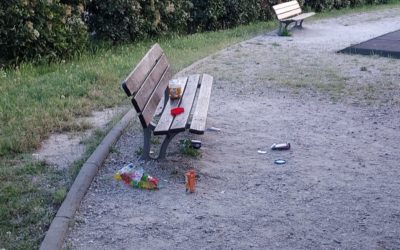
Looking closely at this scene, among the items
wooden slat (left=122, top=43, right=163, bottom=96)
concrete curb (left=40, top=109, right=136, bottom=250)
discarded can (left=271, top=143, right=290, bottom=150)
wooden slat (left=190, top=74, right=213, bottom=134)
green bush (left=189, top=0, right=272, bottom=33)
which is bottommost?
green bush (left=189, top=0, right=272, bottom=33)

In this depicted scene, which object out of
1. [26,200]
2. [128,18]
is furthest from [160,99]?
[128,18]

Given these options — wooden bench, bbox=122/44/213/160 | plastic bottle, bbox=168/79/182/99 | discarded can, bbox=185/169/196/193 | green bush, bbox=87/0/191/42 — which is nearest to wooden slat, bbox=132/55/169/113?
wooden bench, bbox=122/44/213/160

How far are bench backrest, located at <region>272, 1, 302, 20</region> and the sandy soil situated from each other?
5161 millimetres

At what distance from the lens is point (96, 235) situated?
173 inches

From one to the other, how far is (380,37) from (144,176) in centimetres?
989

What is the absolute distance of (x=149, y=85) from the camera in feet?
20.1

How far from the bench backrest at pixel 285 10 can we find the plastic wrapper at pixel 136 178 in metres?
9.57

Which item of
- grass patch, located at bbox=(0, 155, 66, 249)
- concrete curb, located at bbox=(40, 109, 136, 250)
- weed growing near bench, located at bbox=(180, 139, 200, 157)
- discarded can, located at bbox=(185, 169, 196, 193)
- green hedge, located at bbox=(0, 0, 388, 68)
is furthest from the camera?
green hedge, located at bbox=(0, 0, 388, 68)

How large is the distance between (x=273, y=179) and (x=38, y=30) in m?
5.74

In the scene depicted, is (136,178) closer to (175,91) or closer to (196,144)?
(196,144)

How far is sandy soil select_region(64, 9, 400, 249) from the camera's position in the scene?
4.41 meters

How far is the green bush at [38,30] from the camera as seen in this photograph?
31.4 ft

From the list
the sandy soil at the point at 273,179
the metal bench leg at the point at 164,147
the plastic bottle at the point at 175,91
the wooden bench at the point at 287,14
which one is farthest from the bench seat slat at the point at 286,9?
the metal bench leg at the point at 164,147

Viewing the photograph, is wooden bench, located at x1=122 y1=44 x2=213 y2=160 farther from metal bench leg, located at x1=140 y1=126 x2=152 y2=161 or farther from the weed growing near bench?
the weed growing near bench
